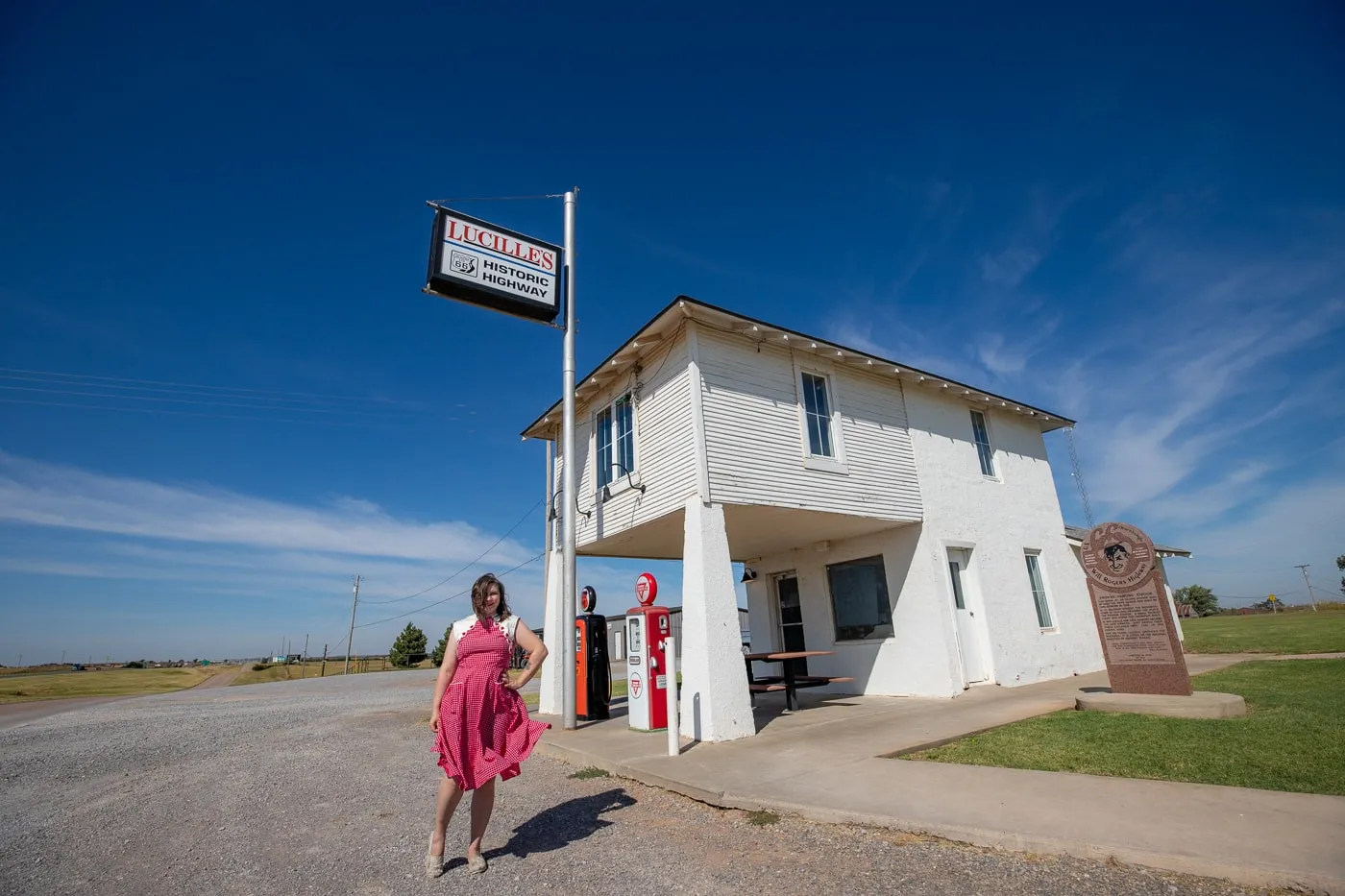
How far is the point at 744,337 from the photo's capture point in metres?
9.71

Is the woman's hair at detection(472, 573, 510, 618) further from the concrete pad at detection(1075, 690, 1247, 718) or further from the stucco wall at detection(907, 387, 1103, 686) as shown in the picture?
the stucco wall at detection(907, 387, 1103, 686)

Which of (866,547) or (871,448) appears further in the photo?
(866,547)

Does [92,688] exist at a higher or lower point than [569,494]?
lower

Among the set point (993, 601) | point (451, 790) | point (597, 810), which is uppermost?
point (993, 601)

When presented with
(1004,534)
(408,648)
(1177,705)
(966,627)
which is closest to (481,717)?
(1177,705)

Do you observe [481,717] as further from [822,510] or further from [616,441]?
[616,441]

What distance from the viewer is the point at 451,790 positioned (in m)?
3.75

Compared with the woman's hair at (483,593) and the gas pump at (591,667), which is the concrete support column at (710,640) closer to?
the gas pump at (591,667)

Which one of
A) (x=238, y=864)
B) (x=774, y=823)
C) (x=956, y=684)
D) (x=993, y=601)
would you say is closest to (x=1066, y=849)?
(x=774, y=823)

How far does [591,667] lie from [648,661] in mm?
2250

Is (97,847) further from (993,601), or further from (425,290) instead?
(993,601)

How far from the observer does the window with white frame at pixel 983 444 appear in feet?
43.6

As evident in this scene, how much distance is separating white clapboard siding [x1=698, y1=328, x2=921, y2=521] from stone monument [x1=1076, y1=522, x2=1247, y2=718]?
2.98 m

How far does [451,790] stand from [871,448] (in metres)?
8.97
